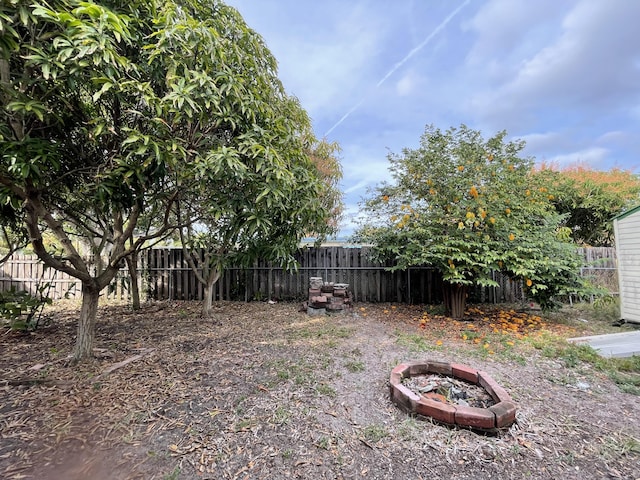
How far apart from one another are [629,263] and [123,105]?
7741 millimetres

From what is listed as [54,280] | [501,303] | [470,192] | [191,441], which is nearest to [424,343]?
[470,192]

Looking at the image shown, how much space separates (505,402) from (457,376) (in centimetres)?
61

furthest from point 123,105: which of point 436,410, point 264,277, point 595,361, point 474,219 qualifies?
point 595,361

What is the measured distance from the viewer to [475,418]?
1.90m

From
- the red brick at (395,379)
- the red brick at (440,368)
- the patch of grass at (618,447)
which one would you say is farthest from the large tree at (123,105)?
the patch of grass at (618,447)

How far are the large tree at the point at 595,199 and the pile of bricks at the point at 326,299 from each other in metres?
7.51

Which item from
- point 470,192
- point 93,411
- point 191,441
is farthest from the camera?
point 470,192

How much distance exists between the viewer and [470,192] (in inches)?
175

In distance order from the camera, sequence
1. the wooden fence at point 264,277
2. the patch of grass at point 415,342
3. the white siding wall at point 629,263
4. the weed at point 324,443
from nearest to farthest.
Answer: the weed at point 324,443, the patch of grass at point 415,342, the white siding wall at point 629,263, the wooden fence at point 264,277

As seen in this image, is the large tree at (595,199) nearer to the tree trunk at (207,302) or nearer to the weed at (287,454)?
the tree trunk at (207,302)

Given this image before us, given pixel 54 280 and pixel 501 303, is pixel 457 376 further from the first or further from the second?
pixel 54 280

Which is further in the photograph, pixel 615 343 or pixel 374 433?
pixel 615 343

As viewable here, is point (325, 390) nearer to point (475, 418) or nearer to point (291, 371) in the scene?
point (291, 371)

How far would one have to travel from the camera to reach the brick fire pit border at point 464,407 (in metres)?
1.90
